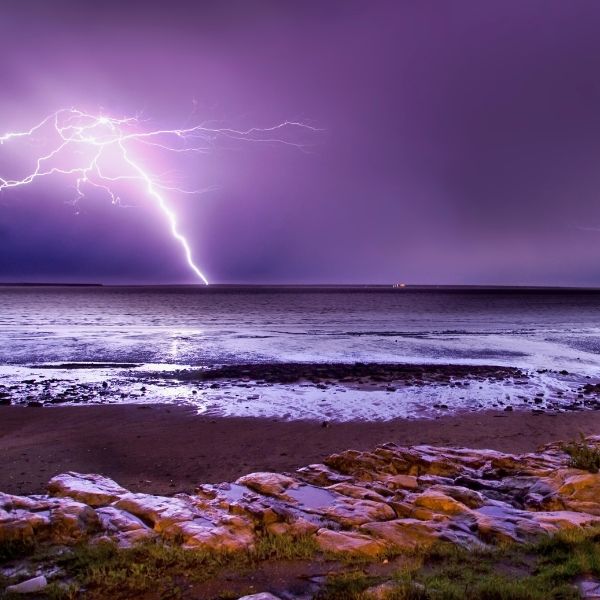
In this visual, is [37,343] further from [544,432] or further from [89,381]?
[544,432]

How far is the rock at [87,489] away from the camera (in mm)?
7809

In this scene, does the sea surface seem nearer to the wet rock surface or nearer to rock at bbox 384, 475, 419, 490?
rock at bbox 384, 475, 419, 490

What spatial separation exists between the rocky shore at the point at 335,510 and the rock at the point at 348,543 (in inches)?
0.5

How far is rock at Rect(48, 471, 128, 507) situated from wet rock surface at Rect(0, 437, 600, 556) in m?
0.02

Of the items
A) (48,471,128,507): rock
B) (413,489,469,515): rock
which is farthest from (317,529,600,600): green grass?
(48,471,128,507): rock

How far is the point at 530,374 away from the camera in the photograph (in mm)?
25406

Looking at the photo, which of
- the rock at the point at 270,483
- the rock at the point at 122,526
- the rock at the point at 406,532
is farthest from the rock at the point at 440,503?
the rock at the point at 122,526

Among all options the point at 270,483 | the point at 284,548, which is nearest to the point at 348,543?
the point at 284,548

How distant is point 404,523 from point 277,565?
1939 millimetres

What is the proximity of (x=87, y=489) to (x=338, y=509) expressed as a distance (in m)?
4.11

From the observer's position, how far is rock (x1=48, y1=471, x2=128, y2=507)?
781cm

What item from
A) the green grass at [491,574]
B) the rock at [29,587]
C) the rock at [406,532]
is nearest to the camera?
A: the green grass at [491,574]

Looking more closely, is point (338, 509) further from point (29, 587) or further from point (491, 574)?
point (29, 587)

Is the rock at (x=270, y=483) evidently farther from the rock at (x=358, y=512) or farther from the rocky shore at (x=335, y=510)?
the rock at (x=358, y=512)
